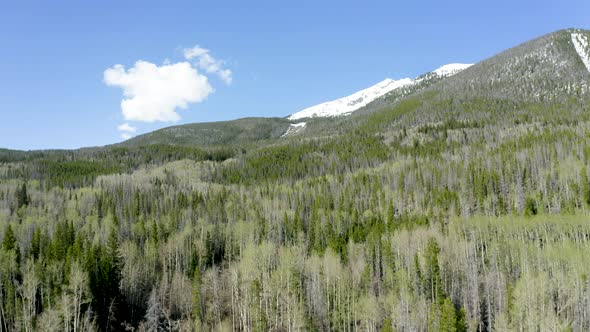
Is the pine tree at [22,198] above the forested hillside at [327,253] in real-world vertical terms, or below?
above

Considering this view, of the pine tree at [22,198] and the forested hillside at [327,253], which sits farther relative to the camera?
the pine tree at [22,198]

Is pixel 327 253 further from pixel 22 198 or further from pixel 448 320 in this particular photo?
pixel 22 198

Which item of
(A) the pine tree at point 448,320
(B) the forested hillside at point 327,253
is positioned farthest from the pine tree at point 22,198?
(A) the pine tree at point 448,320

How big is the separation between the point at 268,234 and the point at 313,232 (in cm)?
1334

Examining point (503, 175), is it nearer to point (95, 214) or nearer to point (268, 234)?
point (268, 234)

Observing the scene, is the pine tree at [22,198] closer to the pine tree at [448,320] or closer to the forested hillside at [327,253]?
the forested hillside at [327,253]

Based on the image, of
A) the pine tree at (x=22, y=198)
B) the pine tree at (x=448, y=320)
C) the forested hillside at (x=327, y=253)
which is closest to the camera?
the pine tree at (x=448, y=320)

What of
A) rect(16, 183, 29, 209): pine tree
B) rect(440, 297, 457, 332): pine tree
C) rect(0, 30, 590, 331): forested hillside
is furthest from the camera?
rect(16, 183, 29, 209): pine tree

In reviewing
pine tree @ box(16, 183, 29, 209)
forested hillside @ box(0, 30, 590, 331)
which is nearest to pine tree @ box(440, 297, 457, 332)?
forested hillside @ box(0, 30, 590, 331)

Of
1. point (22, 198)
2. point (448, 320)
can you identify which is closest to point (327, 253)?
point (448, 320)

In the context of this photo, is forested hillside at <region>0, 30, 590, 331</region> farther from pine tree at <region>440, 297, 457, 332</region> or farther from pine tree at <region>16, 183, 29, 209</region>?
pine tree at <region>16, 183, 29, 209</region>

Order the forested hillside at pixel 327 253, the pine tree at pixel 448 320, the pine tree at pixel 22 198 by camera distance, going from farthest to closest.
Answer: the pine tree at pixel 22 198, the forested hillside at pixel 327 253, the pine tree at pixel 448 320

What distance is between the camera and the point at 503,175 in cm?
13675

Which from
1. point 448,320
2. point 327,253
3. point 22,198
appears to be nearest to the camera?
point 448,320
